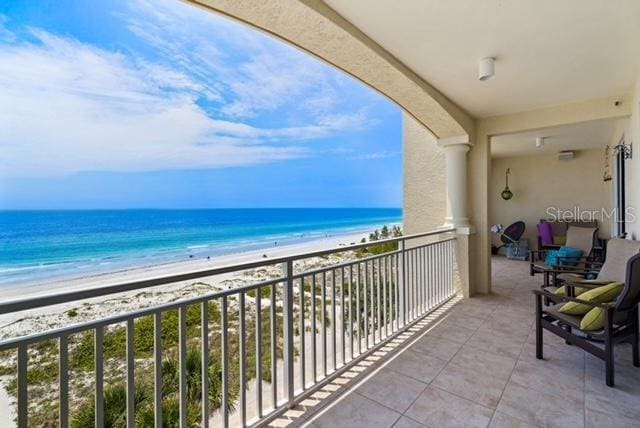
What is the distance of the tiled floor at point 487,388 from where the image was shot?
1786mm

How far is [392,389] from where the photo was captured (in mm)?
2078

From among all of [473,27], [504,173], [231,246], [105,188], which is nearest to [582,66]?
[473,27]

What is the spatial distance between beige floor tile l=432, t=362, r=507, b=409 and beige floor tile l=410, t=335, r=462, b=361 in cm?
20

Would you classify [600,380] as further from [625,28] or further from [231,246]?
[231,246]

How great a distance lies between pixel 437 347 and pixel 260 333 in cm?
170

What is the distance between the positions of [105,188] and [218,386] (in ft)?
79.8

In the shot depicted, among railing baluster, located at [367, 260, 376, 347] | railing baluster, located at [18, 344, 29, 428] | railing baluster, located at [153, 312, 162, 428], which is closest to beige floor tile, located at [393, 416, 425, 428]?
railing baluster, located at [367, 260, 376, 347]

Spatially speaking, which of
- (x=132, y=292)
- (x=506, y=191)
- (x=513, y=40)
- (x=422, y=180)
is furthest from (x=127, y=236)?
(x=513, y=40)

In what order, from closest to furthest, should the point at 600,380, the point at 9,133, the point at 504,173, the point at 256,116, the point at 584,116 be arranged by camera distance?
the point at 600,380 < the point at 584,116 < the point at 504,173 < the point at 9,133 < the point at 256,116

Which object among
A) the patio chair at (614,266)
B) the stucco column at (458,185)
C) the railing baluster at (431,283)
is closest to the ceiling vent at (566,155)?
the stucco column at (458,185)

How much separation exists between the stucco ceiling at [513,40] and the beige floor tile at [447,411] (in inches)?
96.5

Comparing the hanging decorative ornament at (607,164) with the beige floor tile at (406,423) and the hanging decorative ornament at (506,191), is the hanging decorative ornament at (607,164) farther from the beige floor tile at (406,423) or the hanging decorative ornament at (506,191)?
the beige floor tile at (406,423)

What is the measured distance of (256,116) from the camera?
1116 inches

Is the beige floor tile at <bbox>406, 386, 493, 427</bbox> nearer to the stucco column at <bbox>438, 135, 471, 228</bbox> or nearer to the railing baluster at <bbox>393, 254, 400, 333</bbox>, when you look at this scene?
the railing baluster at <bbox>393, 254, 400, 333</bbox>
